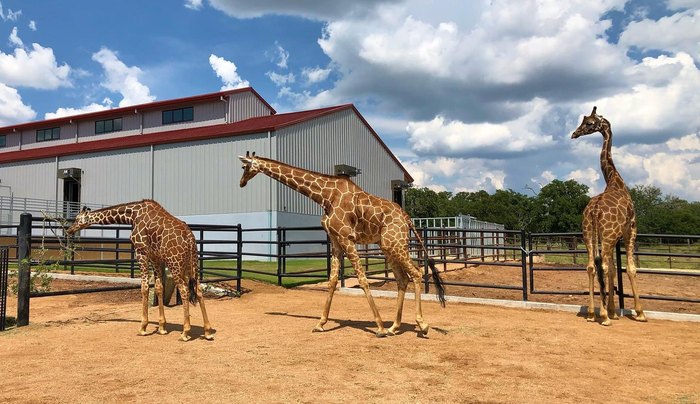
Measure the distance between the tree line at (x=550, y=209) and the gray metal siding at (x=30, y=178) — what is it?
47895 mm

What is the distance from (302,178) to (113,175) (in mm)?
20599

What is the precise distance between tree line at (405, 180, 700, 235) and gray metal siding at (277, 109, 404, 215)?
37327mm

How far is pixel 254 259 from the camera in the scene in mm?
20422

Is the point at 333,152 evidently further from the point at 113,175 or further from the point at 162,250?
the point at 162,250

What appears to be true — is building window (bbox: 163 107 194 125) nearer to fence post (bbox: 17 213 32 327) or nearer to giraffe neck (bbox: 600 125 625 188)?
A: fence post (bbox: 17 213 32 327)

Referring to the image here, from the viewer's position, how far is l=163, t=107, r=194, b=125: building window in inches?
1043

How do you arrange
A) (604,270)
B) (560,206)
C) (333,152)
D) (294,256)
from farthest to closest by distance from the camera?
(560,206) → (333,152) → (294,256) → (604,270)

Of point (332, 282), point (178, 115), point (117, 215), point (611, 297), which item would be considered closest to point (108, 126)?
point (178, 115)

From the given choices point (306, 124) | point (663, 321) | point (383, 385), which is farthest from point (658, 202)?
point (383, 385)

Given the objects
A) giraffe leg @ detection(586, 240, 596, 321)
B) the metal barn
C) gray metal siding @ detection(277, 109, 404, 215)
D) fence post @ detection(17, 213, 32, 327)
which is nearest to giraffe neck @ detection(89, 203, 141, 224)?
fence post @ detection(17, 213, 32, 327)

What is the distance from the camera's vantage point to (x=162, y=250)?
20.5 ft

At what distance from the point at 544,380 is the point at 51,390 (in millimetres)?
4452

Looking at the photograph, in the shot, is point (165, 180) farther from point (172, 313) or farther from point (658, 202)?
point (658, 202)

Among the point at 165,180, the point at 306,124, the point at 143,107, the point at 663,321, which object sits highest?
the point at 143,107
